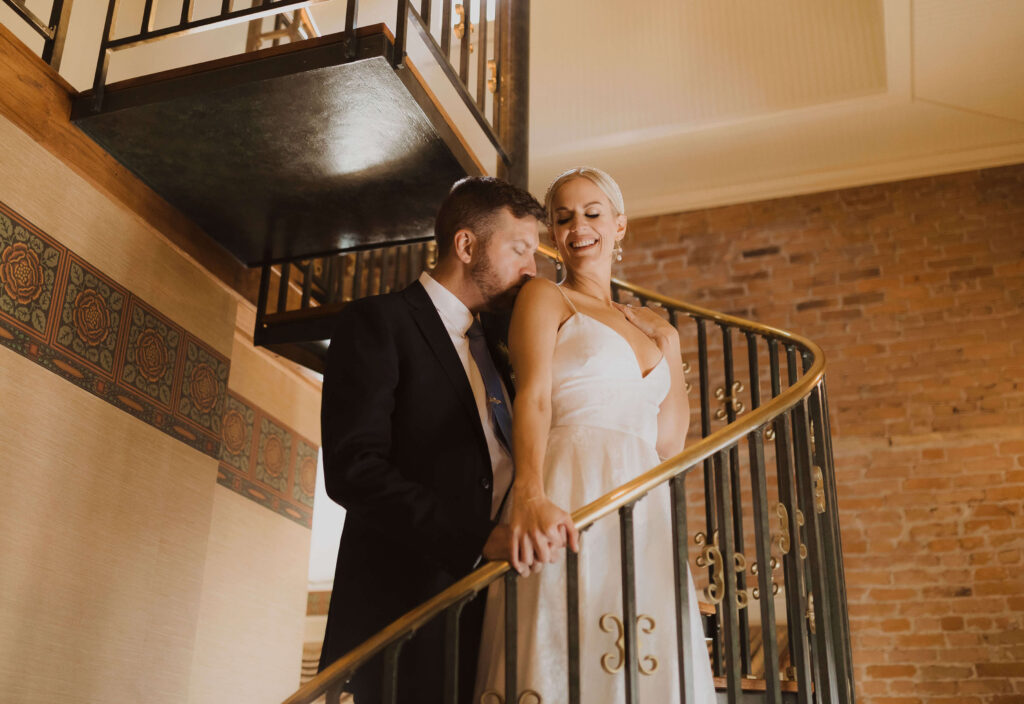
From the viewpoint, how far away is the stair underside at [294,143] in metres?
3.26

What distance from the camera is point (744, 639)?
3494 millimetres

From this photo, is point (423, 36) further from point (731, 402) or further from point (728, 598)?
point (728, 598)

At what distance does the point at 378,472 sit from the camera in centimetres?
219

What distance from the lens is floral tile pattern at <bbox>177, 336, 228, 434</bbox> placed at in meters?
4.27

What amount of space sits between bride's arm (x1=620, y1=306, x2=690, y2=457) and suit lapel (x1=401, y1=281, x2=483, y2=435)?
0.56 m

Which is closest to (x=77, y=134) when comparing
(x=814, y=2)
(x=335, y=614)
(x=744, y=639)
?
(x=335, y=614)

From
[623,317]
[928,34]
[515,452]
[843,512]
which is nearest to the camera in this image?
[515,452]

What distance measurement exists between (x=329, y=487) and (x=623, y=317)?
0.94 m

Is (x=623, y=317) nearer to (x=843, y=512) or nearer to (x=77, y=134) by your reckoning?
(x=77, y=134)

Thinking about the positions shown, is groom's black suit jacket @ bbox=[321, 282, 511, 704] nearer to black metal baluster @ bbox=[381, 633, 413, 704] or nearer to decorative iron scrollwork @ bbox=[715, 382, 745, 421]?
black metal baluster @ bbox=[381, 633, 413, 704]

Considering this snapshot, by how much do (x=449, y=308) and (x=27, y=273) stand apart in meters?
1.65

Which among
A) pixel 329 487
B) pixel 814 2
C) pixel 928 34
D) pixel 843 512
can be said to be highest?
pixel 814 2

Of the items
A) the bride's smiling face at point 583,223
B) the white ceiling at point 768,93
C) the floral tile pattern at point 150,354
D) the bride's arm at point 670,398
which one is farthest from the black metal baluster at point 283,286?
the white ceiling at point 768,93

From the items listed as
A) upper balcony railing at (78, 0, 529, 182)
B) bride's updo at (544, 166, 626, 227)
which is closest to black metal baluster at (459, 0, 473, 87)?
upper balcony railing at (78, 0, 529, 182)
